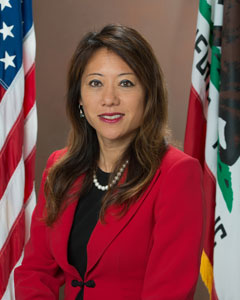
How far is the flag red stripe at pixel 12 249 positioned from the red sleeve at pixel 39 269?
630 mm

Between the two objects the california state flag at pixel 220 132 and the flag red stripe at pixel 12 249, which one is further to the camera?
the flag red stripe at pixel 12 249

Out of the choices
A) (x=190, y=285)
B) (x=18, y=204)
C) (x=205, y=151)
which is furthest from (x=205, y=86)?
(x=190, y=285)

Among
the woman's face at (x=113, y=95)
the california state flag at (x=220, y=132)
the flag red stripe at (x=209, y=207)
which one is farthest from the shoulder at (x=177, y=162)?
the flag red stripe at (x=209, y=207)

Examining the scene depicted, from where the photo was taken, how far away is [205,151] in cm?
230

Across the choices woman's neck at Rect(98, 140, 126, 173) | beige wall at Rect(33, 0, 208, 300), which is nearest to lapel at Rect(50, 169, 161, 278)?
woman's neck at Rect(98, 140, 126, 173)

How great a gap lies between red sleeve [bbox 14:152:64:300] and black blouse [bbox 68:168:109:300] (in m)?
0.13

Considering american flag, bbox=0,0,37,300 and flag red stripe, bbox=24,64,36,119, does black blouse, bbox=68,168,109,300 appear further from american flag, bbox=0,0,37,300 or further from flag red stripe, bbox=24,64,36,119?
flag red stripe, bbox=24,64,36,119

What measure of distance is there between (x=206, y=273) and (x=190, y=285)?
1051 millimetres

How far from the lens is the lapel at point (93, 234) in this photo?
4.78 feet

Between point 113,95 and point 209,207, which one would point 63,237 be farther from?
point 209,207

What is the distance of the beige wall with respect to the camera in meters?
2.96

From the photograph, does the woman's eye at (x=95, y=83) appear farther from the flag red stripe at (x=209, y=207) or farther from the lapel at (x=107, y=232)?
the flag red stripe at (x=209, y=207)

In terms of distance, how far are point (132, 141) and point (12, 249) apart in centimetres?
107

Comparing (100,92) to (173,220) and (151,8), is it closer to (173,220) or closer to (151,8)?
(173,220)
